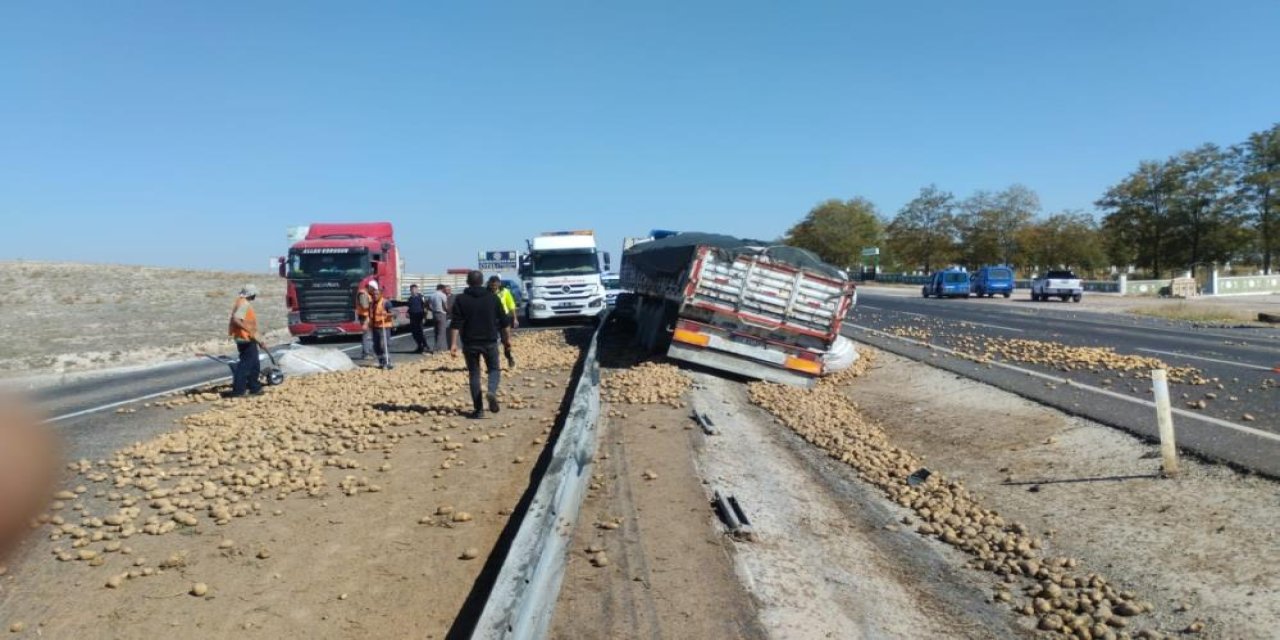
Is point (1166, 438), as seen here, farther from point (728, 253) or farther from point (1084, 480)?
point (728, 253)

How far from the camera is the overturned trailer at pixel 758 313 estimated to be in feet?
47.1

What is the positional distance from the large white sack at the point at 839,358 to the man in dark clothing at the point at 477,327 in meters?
6.77

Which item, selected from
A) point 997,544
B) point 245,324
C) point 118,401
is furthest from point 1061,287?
point 118,401

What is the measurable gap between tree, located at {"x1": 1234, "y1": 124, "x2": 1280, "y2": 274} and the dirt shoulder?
189 feet

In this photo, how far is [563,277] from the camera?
26.9 m

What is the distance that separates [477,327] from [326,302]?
1486 centimetres

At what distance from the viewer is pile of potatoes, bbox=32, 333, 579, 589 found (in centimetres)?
635

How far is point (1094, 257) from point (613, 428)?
73399 millimetres

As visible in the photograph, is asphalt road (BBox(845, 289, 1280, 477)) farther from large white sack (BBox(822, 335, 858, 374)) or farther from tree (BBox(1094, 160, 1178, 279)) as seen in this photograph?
tree (BBox(1094, 160, 1178, 279))

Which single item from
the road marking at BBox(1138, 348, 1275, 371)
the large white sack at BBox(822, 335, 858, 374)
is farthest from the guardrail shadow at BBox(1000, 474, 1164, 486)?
the road marking at BBox(1138, 348, 1275, 371)

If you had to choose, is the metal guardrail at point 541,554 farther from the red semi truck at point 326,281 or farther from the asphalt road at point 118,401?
the red semi truck at point 326,281

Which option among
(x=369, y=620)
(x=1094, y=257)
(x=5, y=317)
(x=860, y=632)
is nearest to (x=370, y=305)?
(x=369, y=620)

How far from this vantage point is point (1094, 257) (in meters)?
71.8

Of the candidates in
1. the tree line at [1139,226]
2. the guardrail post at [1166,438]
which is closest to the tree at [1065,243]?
the tree line at [1139,226]
